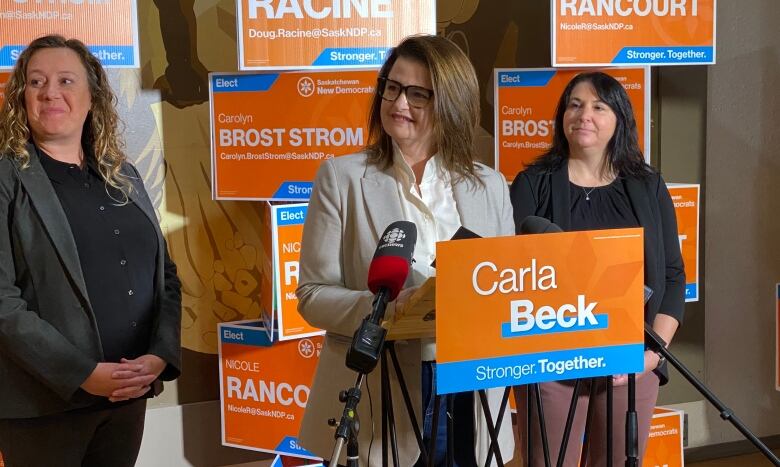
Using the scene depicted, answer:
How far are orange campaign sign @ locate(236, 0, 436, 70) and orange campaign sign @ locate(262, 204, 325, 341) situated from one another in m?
0.50

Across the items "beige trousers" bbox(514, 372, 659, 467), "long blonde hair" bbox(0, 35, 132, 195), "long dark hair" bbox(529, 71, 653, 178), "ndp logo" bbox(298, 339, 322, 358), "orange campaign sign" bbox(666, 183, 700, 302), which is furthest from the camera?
"orange campaign sign" bbox(666, 183, 700, 302)

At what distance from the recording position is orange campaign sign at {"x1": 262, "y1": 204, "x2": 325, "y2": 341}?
10.2 ft

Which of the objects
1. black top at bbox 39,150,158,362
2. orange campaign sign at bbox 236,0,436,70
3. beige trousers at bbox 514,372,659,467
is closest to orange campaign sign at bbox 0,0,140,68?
orange campaign sign at bbox 236,0,436,70

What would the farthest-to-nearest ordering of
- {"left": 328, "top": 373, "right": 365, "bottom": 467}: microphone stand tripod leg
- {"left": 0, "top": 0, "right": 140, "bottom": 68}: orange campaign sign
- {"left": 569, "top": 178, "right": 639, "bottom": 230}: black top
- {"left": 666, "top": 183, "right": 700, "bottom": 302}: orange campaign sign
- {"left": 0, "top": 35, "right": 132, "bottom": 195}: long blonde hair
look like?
1. {"left": 666, "top": 183, "right": 700, "bottom": 302}: orange campaign sign
2. {"left": 0, "top": 0, "right": 140, "bottom": 68}: orange campaign sign
3. {"left": 569, "top": 178, "right": 639, "bottom": 230}: black top
4. {"left": 0, "top": 35, "right": 132, "bottom": 195}: long blonde hair
5. {"left": 328, "top": 373, "right": 365, "bottom": 467}: microphone stand tripod leg

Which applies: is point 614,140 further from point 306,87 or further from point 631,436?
point 631,436

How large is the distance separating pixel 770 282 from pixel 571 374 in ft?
10.5

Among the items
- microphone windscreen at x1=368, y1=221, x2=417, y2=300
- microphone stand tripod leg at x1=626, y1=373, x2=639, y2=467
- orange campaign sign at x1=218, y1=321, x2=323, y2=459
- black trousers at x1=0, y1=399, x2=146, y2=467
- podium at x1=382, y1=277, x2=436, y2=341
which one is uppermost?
microphone windscreen at x1=368, y1=221, x2=417, y2=300

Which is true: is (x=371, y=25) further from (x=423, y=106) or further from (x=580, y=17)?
(x=423, y=106)

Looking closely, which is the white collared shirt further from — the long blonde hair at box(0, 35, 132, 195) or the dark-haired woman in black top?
the long blonde hair at box(0, 35, 132, 195)

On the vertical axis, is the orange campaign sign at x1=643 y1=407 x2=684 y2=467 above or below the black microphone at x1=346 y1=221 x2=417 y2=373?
below

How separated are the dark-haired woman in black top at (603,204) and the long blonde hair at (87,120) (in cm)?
105

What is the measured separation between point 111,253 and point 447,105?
890 millimetres

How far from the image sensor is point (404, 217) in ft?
5.79

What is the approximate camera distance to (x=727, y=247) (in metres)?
4.19
